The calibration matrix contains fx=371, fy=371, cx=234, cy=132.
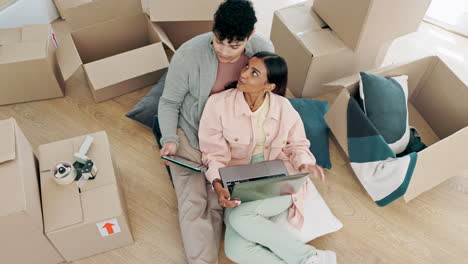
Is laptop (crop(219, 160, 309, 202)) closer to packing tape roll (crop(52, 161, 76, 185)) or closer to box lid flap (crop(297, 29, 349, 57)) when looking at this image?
packing tape roll (crop(52, 161, 76, 185))

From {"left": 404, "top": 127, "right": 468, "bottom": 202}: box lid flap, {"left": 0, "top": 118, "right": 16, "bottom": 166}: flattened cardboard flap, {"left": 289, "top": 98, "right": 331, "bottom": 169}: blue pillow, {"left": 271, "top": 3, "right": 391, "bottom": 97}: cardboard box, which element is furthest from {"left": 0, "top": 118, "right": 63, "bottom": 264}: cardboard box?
{"left": 404, "top": 127, "right": 468, "bottom": 202}: box lid flap

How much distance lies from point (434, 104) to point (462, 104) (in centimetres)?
15

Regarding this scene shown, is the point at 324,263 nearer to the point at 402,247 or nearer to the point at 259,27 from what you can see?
the point at 402,247

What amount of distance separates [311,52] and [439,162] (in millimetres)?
701

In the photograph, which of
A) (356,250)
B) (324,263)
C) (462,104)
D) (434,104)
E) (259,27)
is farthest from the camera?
(259,27)

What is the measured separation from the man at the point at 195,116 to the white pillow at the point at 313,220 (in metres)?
0.25

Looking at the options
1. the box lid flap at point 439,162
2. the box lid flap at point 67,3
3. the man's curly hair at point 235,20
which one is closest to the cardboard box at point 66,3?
the box lid flap at point 67,3

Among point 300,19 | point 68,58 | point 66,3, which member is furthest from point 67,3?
point 300,19

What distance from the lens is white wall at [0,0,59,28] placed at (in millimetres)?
1844

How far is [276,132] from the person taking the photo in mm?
1376

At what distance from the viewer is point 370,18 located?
156 cm

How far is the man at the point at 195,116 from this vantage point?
1.30 metres

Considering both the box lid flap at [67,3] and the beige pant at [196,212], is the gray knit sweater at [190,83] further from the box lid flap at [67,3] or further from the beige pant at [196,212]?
the box lid flap at [67,3]

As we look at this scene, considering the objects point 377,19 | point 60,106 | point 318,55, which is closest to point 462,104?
point 377,19
